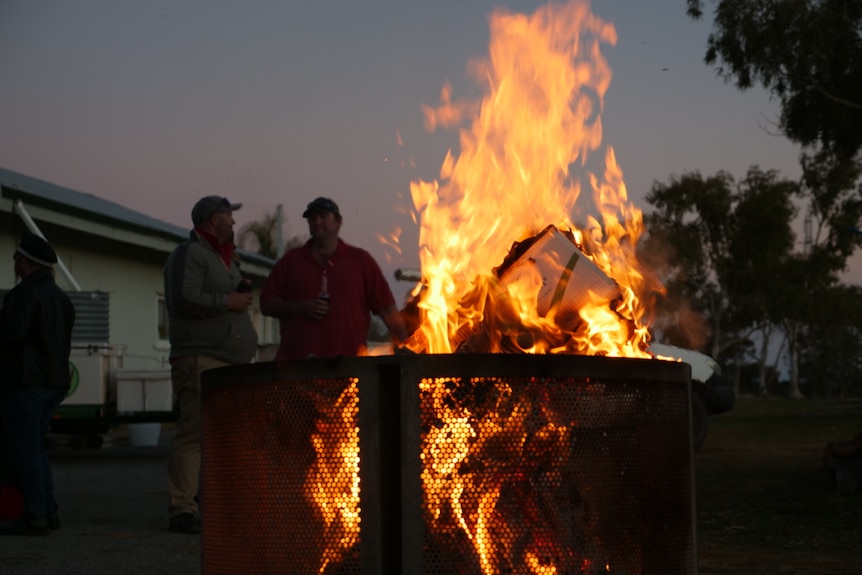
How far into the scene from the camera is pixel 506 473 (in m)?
3.70

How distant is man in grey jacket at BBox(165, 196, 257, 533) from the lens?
7648 mm

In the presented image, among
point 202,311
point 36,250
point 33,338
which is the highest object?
point 36,250

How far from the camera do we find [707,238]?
176 feet

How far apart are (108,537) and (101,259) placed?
15.4m

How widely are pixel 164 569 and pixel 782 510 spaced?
505 cm

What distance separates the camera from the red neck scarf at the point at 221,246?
7.93 meters

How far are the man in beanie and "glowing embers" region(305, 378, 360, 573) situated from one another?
14.0ft

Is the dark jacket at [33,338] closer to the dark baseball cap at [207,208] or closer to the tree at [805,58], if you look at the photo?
the dark baseball cap at [207,208]

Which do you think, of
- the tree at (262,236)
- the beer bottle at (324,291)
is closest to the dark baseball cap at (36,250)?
the beer bottle at (324,291)

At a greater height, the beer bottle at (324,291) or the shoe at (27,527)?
the beer bottle at (324,291)

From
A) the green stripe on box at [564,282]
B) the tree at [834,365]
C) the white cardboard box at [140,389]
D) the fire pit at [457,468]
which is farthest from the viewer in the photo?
the tree at [834,365]

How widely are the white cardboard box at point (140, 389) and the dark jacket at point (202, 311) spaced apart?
7.59 metres

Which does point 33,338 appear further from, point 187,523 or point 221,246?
point 187,523

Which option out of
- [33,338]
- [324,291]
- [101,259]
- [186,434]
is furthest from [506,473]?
[101,259]
